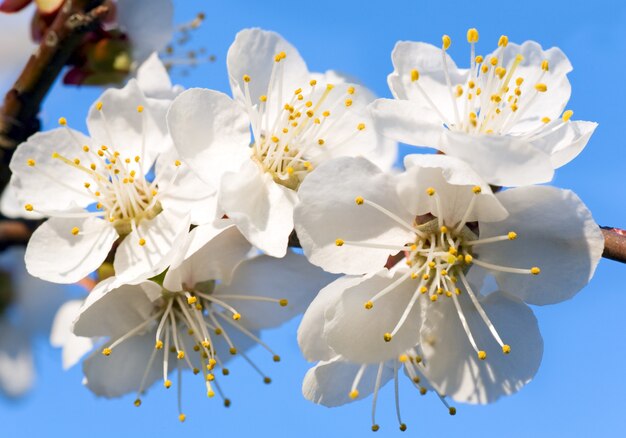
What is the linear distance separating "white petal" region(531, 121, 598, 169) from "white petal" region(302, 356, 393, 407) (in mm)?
601

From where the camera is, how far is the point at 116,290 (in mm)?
1899

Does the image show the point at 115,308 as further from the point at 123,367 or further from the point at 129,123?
the point at 129,123

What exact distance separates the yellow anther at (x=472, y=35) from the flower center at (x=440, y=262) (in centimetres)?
45

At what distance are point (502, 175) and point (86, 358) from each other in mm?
1145

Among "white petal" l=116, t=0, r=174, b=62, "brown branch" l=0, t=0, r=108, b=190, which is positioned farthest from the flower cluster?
"white petal" l=116, t=0, r=174, b=62

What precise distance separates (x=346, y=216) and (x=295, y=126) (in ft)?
1.13

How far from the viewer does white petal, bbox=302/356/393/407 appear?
6.39 feet

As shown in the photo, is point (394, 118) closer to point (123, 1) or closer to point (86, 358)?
point (86, 358)

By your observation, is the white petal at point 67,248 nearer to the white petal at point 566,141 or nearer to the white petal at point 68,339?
the white petal at point 68,339

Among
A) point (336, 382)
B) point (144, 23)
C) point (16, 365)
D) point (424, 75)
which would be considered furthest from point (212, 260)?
point (16, 365)

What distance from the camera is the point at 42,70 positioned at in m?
2.31

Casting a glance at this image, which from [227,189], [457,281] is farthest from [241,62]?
[457,281]

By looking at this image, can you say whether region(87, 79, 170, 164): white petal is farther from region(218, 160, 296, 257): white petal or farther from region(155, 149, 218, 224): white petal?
region(218, 160, 296, 257): white petal

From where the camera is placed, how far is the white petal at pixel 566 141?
5.62 ft
